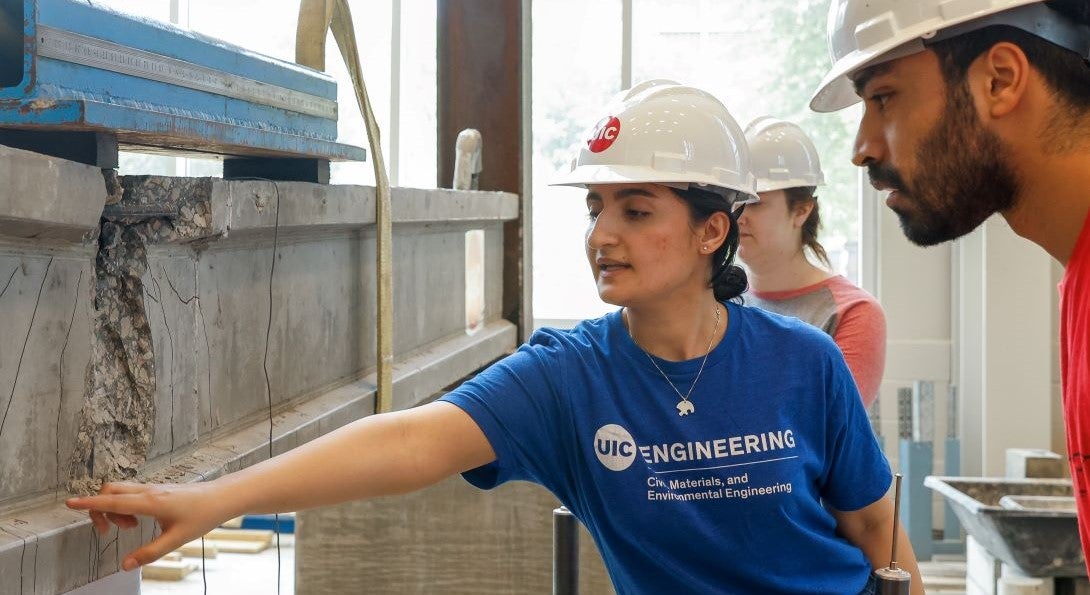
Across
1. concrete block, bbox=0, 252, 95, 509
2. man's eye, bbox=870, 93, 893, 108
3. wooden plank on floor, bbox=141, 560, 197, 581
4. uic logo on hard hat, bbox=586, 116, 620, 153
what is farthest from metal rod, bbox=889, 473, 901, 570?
wooden plank on floor, bbox=141, 560, 197, 581

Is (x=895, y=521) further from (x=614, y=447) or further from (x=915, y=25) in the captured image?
(x=915, y=25)

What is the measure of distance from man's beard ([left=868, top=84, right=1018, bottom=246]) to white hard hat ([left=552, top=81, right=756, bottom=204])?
0.69 meters

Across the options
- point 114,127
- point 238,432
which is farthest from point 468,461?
point 114,127

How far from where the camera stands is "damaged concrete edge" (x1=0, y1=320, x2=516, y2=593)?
157cm

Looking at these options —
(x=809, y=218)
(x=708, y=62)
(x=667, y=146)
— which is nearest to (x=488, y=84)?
(x=809, y=218)

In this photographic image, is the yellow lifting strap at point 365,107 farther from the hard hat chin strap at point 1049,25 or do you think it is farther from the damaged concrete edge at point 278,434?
the hard hat chin strap at point 1049,25

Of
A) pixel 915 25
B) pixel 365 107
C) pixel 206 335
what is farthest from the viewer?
pixel 365 107

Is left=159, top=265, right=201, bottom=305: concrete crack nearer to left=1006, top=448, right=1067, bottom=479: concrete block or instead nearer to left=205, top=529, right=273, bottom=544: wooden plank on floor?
left=1006, top=448, right=1067, bottom=479: concrete block

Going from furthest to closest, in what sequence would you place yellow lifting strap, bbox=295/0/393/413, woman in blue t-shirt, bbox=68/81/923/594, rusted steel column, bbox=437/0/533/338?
rusted steel column, bbox=437/0/533/338 < yellow lifting strap, bbox=295/0/393/413 < woman in blue t-shirt, bbox=68/81/923/594

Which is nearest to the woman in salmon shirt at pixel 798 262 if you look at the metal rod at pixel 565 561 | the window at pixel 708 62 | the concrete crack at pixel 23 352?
the metal rod at pixel 565 561

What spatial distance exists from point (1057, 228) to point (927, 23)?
40 cm

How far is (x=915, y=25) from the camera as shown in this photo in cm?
183

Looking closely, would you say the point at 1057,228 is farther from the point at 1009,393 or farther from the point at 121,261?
the point at 1009,393

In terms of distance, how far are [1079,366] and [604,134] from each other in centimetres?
126
